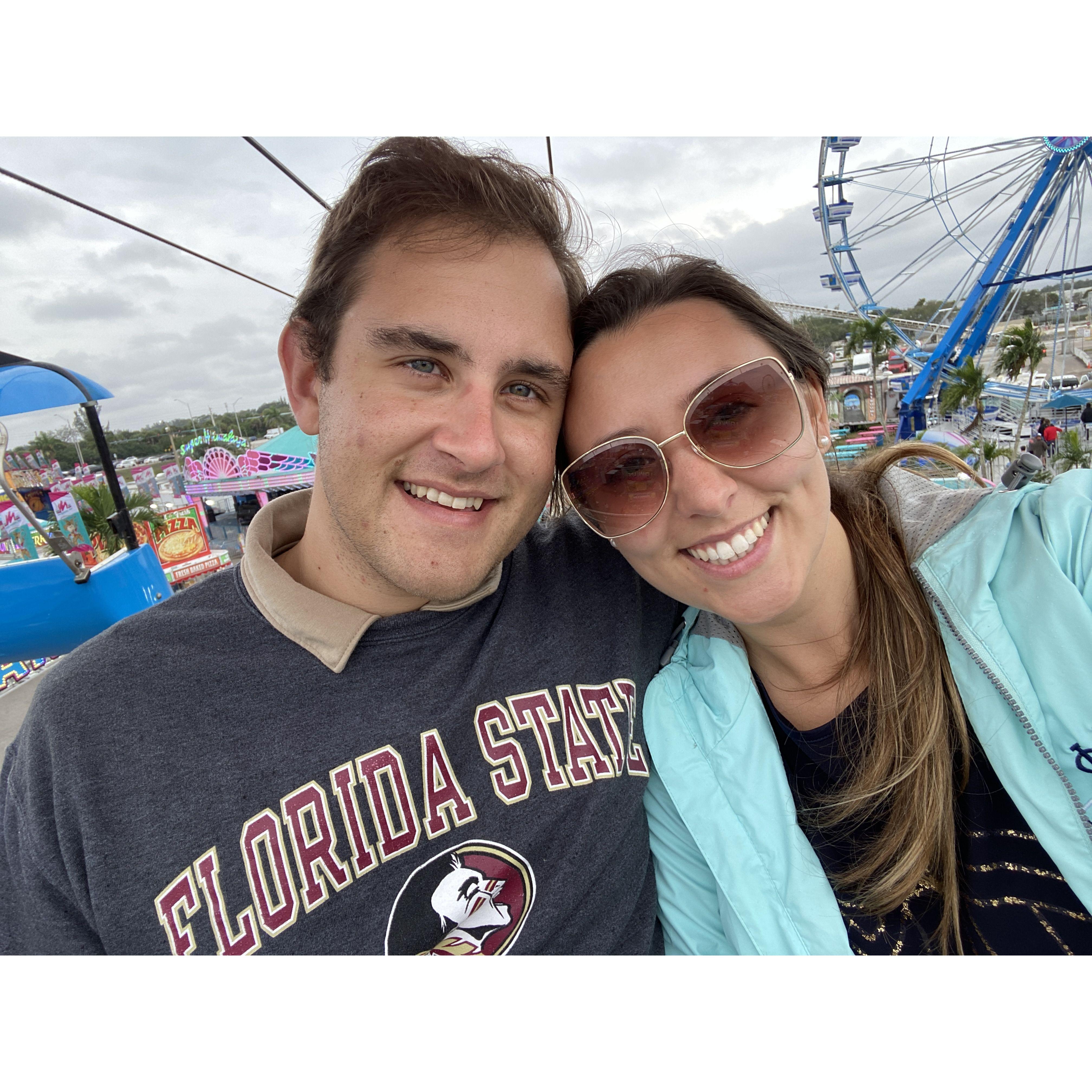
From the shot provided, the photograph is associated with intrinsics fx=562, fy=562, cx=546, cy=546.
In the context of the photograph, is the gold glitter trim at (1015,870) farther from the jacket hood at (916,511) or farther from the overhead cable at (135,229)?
the overhead cable at (135,229)

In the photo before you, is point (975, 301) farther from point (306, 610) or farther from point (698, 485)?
point (306, 610)

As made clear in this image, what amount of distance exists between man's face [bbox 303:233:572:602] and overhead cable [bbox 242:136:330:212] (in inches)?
13.5

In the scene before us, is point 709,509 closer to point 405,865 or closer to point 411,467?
point 411,467

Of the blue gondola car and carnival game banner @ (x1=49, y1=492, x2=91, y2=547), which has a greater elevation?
the blue gondola car

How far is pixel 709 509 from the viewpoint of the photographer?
1121 mm

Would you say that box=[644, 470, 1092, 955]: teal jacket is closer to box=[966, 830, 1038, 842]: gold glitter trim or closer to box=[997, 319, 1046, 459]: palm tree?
box=[966, 830, 1038, 842]: gold glitter trim

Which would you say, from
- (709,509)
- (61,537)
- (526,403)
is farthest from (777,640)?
(61,537)

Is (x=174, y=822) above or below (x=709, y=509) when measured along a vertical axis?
below

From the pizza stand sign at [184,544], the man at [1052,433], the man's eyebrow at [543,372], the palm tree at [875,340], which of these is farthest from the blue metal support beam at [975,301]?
the pizza stand sign at [184,544]

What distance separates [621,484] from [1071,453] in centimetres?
2099

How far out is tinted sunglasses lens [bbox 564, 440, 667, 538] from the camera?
1.18 metres

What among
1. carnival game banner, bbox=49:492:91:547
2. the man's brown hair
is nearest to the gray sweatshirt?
the man's brown hair

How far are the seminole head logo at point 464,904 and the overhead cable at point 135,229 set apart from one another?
1.45 metres

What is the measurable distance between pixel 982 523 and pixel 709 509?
0.56 m
